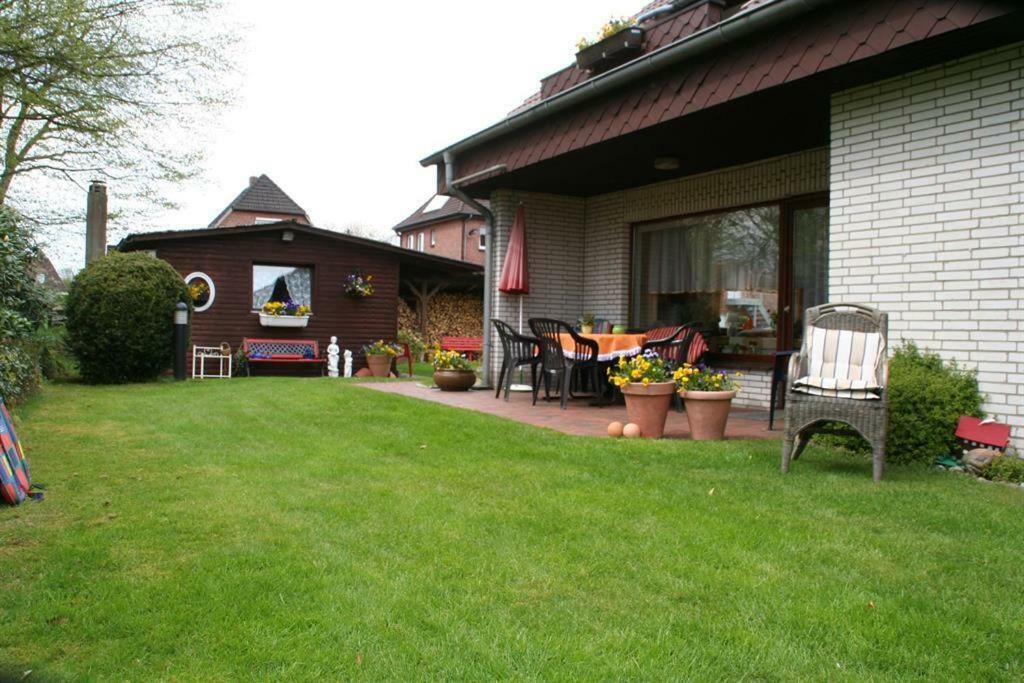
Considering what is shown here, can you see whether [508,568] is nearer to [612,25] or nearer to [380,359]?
[612,25]

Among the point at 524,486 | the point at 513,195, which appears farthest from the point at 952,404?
the point at 513,195

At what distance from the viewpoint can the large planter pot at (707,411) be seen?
5.37 m

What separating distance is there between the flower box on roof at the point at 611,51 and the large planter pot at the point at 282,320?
815 cm

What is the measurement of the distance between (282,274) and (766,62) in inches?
444

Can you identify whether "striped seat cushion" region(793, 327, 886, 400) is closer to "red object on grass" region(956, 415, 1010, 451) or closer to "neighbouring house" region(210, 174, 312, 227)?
"red object on grass" region(956, 415, 1010, 451)

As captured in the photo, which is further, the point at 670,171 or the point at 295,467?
the point at 670,171

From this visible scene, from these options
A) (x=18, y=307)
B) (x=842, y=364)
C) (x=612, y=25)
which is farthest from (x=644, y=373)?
(x=18, y=307)

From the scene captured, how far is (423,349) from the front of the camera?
723 inches

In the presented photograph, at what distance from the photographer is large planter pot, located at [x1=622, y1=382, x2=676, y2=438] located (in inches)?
219

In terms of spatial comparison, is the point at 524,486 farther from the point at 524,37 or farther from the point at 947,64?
the point at 524,37

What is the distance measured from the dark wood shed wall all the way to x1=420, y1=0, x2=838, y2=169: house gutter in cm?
718

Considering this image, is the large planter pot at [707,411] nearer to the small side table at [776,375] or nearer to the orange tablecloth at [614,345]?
the small side table at [776,375]

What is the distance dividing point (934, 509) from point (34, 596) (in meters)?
3.67

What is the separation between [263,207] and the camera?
1284 inches
